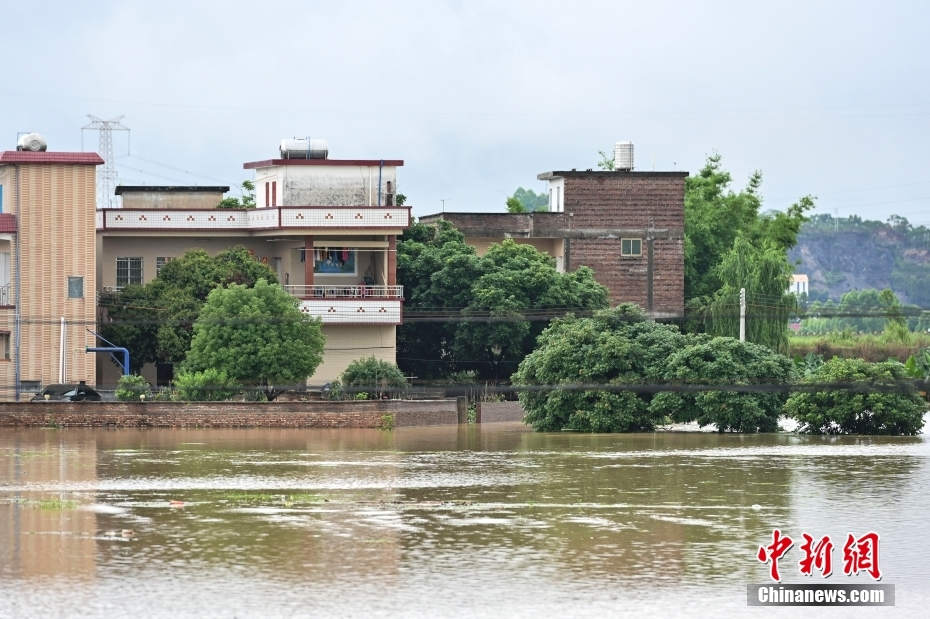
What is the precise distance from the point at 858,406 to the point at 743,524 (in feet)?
67.7

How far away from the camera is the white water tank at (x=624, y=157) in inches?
3017

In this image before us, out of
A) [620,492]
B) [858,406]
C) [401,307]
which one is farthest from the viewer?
[401,307]

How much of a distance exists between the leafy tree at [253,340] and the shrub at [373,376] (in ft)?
5.37

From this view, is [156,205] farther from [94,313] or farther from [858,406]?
[858,406]

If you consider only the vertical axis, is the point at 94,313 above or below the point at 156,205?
below

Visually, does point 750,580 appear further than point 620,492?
No

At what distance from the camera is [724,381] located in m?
56.3

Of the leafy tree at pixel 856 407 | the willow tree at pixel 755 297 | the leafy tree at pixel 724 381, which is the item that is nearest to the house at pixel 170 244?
the leafy tree at pixel 724 381

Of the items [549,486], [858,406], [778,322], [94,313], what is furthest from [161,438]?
[778,322]

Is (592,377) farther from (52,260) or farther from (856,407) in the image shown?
(52,260)

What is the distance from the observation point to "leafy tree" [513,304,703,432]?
5719 centimetres

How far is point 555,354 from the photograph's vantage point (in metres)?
57.5

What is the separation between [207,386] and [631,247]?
22.8 m

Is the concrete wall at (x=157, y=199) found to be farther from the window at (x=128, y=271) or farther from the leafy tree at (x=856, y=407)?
the leafy tree at (x=856, y=407)
